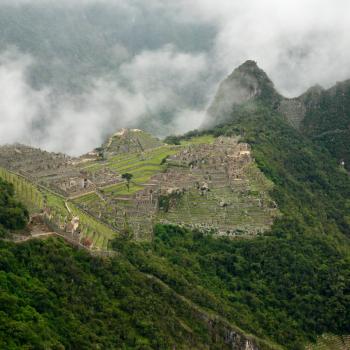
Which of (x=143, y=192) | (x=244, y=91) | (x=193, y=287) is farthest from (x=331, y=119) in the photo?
(x=193, y=287)

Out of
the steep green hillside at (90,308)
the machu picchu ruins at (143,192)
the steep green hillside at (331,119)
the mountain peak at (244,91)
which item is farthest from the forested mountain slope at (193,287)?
the mountain peak at (244,91)

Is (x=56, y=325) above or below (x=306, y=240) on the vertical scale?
below

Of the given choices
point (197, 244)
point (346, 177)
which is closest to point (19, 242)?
point (197, 244)

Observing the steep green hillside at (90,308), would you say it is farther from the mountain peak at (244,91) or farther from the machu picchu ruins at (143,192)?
the mountain peak at (244,91)

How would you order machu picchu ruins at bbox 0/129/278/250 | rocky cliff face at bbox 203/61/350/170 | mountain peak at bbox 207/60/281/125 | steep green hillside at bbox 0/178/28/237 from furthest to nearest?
mountain peak at bbox 207/60/281/125 → rocky cliff face at bbox 203/61/350/170 → machu picchu ruins at bbox 0/129/278/250 → steep green hillside at bbox 0/178/28/237

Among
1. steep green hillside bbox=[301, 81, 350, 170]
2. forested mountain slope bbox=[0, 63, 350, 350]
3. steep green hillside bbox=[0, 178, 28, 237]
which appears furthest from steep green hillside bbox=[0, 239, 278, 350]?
steep green hillside bbox=[301, 81, 350, 170]

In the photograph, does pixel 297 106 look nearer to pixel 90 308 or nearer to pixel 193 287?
pixel 193 287

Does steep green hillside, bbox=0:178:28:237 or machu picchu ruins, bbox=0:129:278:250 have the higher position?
machu picchu ruins, bbox=0:129:278:250

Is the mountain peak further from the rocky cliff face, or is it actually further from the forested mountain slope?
the forested mountain slope

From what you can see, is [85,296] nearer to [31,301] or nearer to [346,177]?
[31,301]
